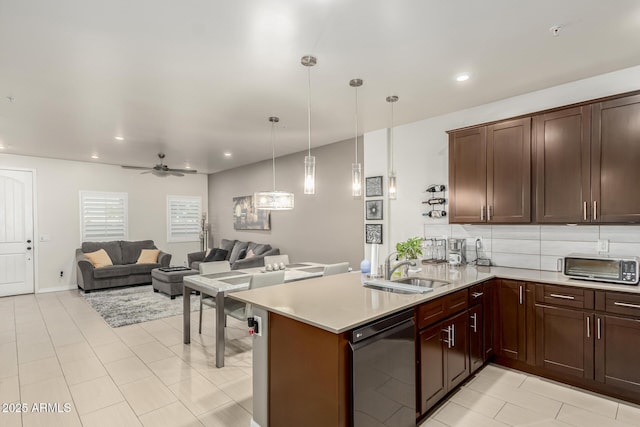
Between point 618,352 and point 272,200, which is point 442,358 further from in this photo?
point 272,200

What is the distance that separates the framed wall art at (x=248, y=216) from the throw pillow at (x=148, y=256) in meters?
1.88

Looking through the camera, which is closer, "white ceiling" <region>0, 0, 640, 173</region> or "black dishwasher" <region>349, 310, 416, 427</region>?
"black dishwasher" <region>349, 310, 416, 427</region>

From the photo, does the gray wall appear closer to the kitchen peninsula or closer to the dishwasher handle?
the kitchen peninsula

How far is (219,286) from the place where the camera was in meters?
3.44

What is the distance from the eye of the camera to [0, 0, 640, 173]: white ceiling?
2.11 m

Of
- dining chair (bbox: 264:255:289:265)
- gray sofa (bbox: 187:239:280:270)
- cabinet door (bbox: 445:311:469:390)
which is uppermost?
dining chair (bbox: 264:255:289:265)

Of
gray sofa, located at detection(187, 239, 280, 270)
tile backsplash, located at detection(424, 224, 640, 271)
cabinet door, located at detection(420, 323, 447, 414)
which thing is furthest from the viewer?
gray sofa, located at detection(187, 239, 280, 270)

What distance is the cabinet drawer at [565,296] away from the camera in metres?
2.70

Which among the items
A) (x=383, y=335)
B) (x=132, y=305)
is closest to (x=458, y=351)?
(x=383, y=335)

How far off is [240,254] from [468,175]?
16.9 feet

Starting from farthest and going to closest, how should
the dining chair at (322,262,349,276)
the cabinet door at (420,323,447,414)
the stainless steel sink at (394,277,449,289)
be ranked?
the dining chair at (322,262,349,276) → the stainless steel sink at (394,277,449,289) → the cabinet door at (420,323,447,414)

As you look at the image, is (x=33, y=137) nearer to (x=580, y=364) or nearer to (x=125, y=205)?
(x=125, y=205)

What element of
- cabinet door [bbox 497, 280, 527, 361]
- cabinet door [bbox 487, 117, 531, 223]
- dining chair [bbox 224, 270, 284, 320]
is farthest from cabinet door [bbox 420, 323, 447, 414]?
dining chair [bbox 224, 270, 284, 320]

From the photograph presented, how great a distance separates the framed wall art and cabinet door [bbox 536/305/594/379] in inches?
207
